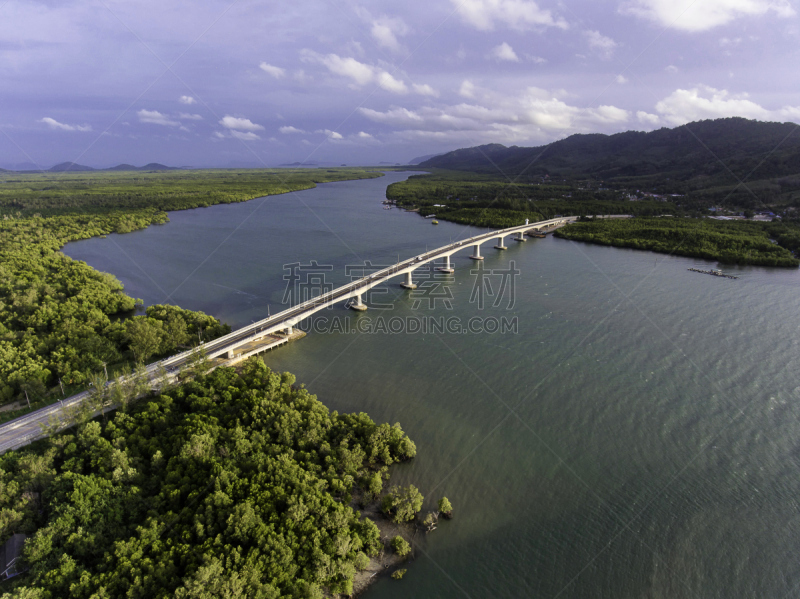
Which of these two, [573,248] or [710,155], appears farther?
[710,155]

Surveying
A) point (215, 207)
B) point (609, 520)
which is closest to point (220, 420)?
point (609, 520)

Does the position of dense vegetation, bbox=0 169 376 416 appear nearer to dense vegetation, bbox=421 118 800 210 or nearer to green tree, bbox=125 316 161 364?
green tree, bbox=125 316 161 364

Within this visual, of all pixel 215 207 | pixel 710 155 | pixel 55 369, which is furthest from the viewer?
pixel 710 155

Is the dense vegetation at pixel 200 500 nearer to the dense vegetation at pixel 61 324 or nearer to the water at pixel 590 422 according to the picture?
the water at pixel 590 422

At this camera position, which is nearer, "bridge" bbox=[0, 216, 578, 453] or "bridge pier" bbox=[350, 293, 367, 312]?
"bridge" bbox=[0, 216, 578, 453]

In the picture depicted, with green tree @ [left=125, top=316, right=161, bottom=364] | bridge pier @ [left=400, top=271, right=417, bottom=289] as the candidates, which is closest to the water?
bridge pier @ [left=400, top=271, right=417, bottom=289]

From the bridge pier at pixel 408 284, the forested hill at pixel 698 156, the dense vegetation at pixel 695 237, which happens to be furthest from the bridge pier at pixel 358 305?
the forested hill at pixel 698 156

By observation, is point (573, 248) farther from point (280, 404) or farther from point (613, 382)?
point (280, 404)

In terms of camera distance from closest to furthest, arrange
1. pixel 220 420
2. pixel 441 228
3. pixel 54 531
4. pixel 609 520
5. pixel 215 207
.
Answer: pixel 54 531 < pixel 609 520 < pixel 220 420 < pixel 441 228 < pixel 215 207
